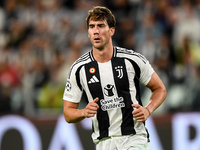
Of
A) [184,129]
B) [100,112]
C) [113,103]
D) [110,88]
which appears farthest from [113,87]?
[184,129]

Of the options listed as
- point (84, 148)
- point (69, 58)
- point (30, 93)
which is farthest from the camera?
point (69, 58)

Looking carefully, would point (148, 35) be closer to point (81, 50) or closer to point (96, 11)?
point (81, 50)

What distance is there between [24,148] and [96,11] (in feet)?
12.6

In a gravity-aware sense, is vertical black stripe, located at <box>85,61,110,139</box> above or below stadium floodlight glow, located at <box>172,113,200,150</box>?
above

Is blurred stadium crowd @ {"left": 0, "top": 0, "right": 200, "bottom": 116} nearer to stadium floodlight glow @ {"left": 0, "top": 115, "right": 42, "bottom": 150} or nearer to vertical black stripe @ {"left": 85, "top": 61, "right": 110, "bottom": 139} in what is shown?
stadium floodlight glow @ {"left": 0, "top": 115, "right": 42, "bottom": 150}

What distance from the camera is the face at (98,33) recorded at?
4.30 meters

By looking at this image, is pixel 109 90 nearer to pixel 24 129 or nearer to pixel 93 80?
pixel 93 80

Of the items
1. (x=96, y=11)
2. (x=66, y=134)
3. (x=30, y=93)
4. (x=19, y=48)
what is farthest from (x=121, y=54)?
(x=19, y=48)

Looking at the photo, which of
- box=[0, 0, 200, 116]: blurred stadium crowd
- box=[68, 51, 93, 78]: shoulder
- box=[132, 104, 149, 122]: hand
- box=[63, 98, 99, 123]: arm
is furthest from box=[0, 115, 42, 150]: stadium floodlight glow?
box=[132, 104, 149, 122]: hand

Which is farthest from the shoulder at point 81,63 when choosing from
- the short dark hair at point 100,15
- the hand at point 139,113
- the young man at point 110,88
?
the hand at point 139,113

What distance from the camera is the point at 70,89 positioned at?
14.8 feet

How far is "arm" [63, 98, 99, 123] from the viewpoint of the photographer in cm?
395

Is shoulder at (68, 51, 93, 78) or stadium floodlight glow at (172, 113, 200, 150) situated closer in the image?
shoulder at (68, 51, 93, 78)

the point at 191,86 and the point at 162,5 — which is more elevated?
the point at 162,5
